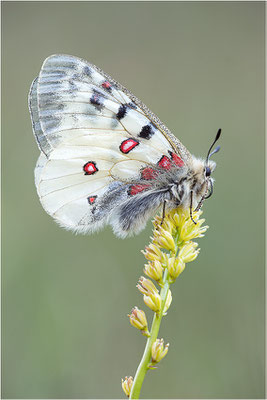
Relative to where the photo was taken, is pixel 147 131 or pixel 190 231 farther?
pixel 147 131

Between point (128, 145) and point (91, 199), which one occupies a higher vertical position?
point (128, 145)

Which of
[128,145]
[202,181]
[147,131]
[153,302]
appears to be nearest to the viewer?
[153,302]

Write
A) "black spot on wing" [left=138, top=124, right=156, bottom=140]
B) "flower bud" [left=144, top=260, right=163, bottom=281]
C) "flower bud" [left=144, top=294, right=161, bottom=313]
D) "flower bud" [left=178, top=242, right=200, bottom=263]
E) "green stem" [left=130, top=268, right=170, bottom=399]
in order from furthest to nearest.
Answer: "black spot on wing" [left=138, top=124, right=156, bottom=140] → "flower bud" [left=178, top=242, right=200, bottom=263] → "flower bud" [left=144, top=260, right=163, bottom=281] → "flower bud" [left=144, top=294, right=161, bottom=313] → "green stem" [left=130, top=268, right=170, bottom=399]

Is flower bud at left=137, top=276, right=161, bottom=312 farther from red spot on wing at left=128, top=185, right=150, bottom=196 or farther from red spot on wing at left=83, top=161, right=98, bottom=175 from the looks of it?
red spot on wing at left=83, top=161, right=98, bottom=175

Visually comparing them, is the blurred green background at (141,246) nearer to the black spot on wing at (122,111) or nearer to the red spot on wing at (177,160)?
the red spot on wing at (177,160)

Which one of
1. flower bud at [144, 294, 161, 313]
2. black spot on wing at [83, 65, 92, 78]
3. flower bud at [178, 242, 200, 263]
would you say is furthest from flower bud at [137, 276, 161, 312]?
black spot on wing at [83, 65, 92, 78]

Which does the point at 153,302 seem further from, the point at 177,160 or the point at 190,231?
the point at 177,160

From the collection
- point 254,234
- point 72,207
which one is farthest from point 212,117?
point 72,207

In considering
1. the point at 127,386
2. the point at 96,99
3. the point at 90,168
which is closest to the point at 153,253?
the point at 127,386
